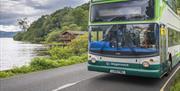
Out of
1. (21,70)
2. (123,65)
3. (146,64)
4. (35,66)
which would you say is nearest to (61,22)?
(35,66)

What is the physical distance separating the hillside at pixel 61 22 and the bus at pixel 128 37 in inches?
3482

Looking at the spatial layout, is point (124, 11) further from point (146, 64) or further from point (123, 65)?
point (146, 64)

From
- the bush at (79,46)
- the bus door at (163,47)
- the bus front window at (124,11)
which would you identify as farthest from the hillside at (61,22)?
the bus front window at (124,11)

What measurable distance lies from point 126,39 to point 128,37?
111 mm

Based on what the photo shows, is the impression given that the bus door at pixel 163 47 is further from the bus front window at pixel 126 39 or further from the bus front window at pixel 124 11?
the bus front window at pixel 124 11

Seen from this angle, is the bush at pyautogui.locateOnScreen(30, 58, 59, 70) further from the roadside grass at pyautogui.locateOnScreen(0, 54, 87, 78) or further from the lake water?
the lake water

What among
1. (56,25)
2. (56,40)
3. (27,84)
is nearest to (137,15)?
(27,84)

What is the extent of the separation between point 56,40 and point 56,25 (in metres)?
35.1

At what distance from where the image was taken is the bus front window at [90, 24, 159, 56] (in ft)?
34.4

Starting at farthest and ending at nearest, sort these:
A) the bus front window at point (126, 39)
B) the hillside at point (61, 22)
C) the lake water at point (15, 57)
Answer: the hillside at point (61, 22), the lake water at point (15, 57), the bus front window at point (126, 39)

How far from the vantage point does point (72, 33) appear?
276 feet

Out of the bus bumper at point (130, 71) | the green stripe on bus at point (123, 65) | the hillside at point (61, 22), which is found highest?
the hillside at point (61, 22)

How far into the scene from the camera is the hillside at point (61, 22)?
111 meters

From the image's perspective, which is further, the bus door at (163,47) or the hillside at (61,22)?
the hillside at (61,22)
